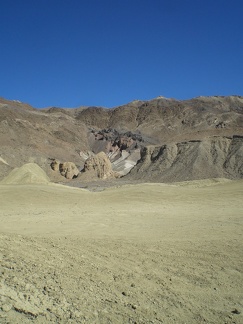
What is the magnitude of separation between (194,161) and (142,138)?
5220 cm

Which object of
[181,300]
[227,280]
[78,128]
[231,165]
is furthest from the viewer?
[78,128]

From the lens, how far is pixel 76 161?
86.2m

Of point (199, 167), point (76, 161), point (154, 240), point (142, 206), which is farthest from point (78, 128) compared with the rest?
point (154, 240)

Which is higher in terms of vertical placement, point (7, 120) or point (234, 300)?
point (7, 120)

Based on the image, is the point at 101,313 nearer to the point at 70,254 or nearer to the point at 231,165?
the point at 70,254

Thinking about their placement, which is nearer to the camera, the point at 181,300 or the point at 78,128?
the point at 181,300

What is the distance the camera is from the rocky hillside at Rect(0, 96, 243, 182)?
5412 cm

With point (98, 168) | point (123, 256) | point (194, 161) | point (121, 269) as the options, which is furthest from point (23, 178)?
point (194, 161)

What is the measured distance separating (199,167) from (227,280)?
152 ft

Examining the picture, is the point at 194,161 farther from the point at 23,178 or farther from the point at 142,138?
the point at 142,138

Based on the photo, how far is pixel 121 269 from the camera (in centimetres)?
669

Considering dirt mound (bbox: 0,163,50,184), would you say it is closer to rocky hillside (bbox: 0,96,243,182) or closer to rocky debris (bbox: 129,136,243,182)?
rocky hillside (bbox: 0,96,243,182)

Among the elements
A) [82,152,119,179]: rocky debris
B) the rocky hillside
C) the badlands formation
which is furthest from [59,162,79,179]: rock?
the badlands formation

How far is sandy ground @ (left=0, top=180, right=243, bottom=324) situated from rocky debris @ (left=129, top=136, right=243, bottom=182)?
38.0 metres
